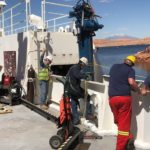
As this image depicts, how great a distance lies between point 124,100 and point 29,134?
8.41 ft

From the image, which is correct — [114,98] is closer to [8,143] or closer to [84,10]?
[8,143]

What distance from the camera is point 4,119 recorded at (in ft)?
31.6

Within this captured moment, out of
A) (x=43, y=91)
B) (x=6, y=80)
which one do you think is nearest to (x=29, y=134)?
(x=43, y=91)

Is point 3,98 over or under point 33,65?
under

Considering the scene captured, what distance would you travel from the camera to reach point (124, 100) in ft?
21.0

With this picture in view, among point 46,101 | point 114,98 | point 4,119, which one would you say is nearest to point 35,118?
point 4,119

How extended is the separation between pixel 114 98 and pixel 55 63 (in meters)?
6.41

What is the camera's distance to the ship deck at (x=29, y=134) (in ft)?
23.1

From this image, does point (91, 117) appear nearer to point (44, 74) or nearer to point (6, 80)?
point (44, 74)

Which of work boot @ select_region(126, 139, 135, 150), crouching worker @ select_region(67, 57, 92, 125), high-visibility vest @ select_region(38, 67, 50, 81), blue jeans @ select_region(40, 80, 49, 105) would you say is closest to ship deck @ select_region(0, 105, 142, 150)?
work boot @ select_region(126, 139, 135, 150)

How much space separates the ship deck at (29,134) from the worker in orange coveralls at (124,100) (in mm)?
474

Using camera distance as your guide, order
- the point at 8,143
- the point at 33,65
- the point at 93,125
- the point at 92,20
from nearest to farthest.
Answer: the point at 8,143 < the point at 93,125 < the point at 92,20 < the point at 33,65

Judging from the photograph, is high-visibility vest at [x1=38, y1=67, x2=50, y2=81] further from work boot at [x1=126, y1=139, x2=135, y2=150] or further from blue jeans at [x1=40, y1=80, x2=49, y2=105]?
work boot at [x1=126, y1=139, x2=135, y2=150]

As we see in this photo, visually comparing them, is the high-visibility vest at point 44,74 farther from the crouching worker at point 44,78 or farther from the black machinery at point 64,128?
the black machinery at point 64,128
